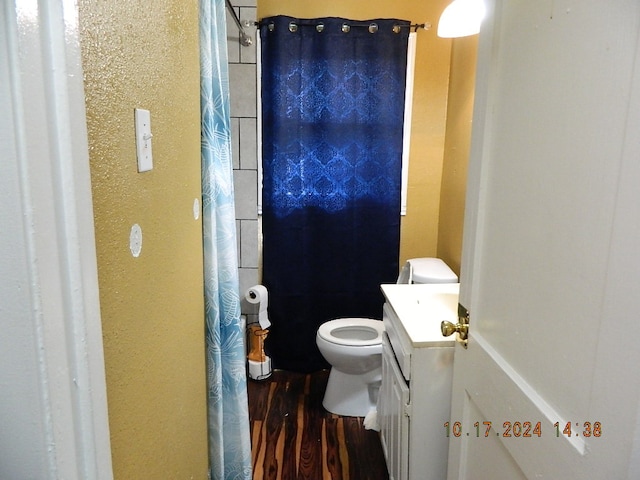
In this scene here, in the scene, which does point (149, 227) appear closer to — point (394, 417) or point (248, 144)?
point (394, 417)

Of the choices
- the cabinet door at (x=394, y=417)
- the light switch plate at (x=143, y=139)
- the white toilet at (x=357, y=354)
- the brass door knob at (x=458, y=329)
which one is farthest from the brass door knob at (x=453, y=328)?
the white toilet at (x=357, y=354)

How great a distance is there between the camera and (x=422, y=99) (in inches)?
110

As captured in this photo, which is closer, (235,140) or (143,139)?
(143,139)

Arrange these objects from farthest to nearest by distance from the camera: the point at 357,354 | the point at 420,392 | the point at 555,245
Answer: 1. the point at 357,354
2. the point at 420,392
3. the point at 555,245

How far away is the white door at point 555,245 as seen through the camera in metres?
0.62

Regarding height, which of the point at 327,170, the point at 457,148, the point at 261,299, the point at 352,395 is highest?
the point at 457,148

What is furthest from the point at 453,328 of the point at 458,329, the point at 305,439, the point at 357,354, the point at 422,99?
the point at 422,99

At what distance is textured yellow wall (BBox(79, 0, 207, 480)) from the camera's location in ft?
2.45

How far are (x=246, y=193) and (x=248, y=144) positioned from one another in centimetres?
29

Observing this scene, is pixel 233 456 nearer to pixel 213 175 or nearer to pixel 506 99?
pixel 213 175

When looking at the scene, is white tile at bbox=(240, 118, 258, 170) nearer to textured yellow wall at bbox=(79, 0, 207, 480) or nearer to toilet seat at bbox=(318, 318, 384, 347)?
toilet seat at bbox=(318, 318, 384, 347)

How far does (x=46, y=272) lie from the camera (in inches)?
21.7

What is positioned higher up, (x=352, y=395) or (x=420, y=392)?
(x=420, y=392)

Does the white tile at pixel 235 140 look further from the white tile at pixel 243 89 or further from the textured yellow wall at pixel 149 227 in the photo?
the textured yellow wall at pixel 149 227
